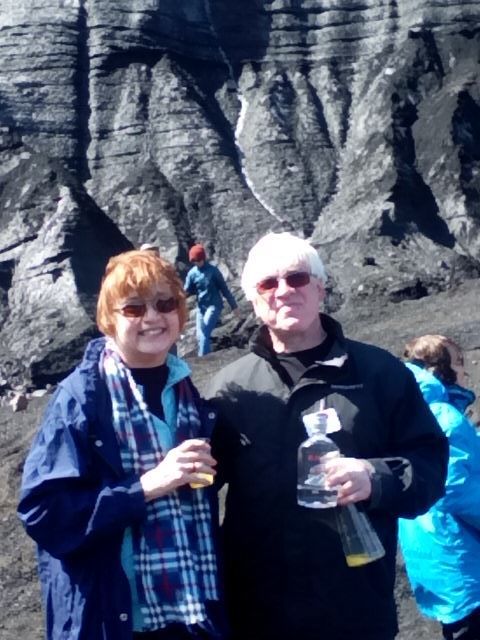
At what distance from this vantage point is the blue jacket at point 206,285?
13.4 m

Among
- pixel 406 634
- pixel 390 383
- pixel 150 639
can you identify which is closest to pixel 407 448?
pixel 390 383

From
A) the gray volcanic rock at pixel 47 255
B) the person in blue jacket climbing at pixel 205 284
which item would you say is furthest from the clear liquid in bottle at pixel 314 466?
the gray volcanic rock at pixel 47 255

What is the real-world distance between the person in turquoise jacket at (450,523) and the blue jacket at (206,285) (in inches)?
367

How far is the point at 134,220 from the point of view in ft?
88.9

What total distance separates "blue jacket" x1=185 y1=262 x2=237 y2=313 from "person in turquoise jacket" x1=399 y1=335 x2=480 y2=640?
9326mm

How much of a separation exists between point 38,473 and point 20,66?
2983 cm

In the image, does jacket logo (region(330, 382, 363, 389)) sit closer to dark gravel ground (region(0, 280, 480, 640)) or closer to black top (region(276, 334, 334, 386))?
black top (region(276, 334, 334, 386))

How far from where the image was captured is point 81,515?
288 cm

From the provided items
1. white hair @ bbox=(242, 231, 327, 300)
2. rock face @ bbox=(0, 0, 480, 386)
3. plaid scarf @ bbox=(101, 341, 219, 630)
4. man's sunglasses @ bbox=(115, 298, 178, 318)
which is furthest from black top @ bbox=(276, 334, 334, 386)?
rock face @ bbox=(0, 0, 480, 386)

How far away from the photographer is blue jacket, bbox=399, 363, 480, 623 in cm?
382

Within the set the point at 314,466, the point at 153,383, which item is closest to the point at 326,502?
the point at 314,466

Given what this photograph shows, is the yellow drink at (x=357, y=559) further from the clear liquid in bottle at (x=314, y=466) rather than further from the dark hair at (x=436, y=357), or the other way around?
the dark hair at (x=436, y=357)

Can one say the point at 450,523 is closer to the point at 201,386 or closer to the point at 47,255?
the point at 201,386

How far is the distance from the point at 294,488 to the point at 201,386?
31.6 ft
